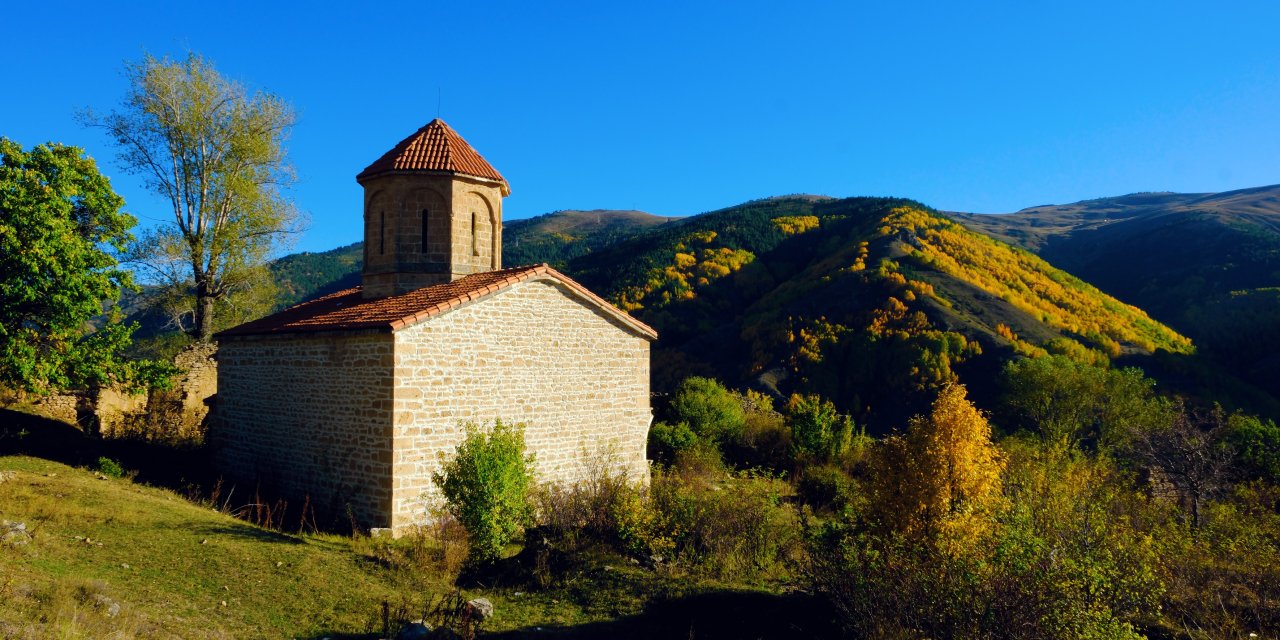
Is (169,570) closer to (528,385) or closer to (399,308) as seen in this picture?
(399,308)

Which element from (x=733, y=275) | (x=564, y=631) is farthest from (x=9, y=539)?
(x=733, y=275)

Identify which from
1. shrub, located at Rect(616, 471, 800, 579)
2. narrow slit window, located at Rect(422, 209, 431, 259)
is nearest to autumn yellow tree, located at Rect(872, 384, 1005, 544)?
shrub, located at Rect(616, 471, 800, 579)

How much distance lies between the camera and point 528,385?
509 inches

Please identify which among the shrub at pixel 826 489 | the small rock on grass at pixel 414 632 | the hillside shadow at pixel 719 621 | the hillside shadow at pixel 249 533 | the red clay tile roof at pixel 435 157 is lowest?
the shrub at pixel 826 489

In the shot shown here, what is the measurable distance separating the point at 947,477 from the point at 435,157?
11.5m

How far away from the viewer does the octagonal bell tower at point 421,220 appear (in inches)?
558

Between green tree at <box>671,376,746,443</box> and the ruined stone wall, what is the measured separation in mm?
10894

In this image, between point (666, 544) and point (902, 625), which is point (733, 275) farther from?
point (902, 625)

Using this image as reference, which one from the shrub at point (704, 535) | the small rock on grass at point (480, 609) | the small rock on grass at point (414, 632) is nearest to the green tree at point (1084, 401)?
the shrub at point (704, 535)

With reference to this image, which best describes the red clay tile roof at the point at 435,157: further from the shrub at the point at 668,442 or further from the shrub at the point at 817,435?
the shrub at the point at 817,435

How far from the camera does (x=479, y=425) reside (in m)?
12.0

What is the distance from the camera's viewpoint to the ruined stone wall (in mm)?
11109

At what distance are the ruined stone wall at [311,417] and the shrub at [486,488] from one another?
1989mm

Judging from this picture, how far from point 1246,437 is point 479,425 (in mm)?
18982
